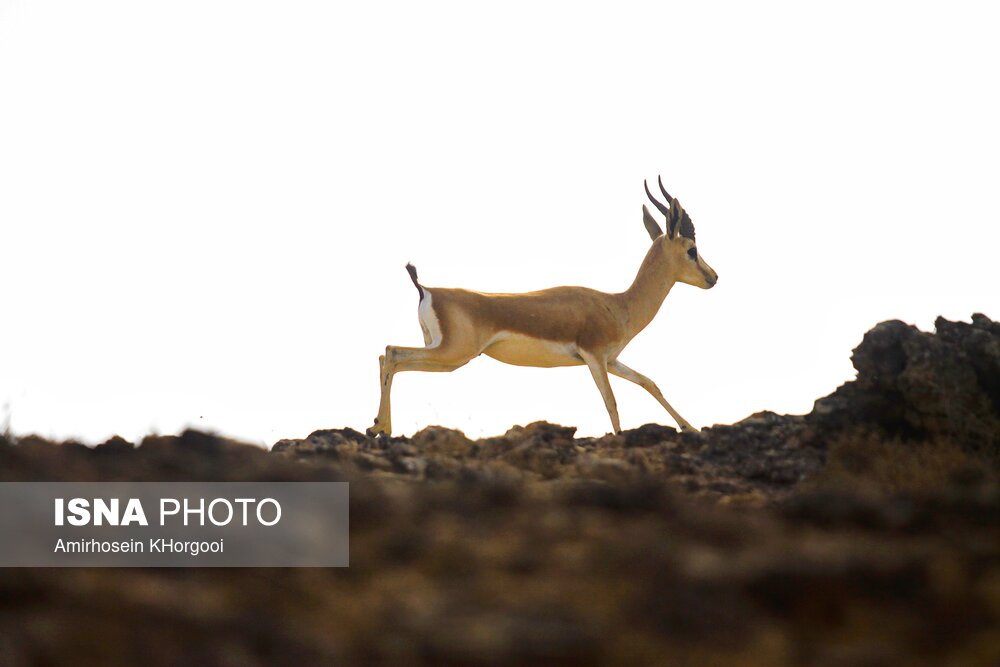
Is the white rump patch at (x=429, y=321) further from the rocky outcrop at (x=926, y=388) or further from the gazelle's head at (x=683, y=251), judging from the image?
the rocky outcrop at (x=926, y=388)

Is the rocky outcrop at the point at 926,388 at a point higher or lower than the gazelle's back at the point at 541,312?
lower

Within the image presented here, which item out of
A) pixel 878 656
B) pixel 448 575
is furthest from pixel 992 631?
pixel 448 575

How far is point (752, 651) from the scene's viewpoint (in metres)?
3.95

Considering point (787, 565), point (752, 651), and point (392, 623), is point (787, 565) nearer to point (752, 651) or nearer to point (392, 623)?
point (752, 651)

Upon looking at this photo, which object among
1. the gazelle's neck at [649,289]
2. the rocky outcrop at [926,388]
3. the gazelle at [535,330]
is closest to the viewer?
the rocky outcrop at [926,388]

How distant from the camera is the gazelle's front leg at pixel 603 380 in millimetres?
15258

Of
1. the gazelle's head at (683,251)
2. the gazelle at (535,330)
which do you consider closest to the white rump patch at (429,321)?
the gazelle at (535,330)

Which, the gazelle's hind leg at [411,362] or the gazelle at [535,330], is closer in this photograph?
the gazelle's hind leg at [411,362]

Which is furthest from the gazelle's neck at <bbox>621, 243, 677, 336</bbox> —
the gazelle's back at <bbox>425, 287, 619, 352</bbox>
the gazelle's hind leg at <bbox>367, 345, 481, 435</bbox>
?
the gazelle's hind leg at <bbox>367, 345, 481, 435</bbox>

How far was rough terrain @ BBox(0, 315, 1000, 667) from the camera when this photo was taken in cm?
395

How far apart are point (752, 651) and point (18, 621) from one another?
2.44 metres

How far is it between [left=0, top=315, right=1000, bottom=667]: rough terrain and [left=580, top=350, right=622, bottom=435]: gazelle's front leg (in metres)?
7.05

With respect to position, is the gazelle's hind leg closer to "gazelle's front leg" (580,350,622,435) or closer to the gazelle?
the gazelle

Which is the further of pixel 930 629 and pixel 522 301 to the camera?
pixel 522 301
